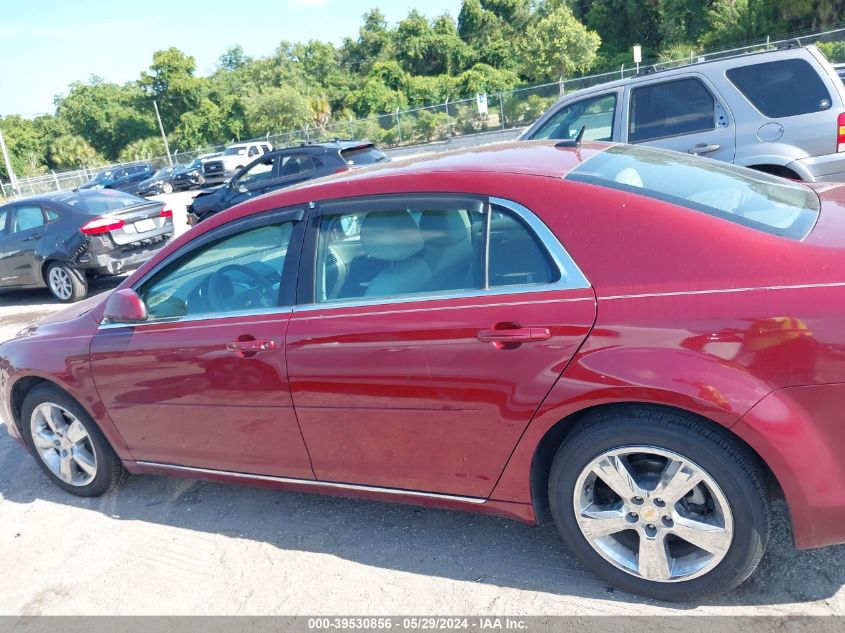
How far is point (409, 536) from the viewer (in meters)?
3.30

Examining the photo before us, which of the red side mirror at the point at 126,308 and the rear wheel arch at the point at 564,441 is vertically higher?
the red side mirror at the point at 126,308

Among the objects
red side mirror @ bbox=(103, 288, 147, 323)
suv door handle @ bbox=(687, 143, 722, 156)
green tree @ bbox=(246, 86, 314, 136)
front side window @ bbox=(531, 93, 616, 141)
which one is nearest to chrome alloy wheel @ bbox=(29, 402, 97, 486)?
red side mirror @ bbox=(103, 288, 147, 323)

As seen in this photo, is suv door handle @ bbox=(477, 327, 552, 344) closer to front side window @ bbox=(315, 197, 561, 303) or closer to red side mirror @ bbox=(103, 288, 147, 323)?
front side window @ bbox=(315, 197, 561, 303)

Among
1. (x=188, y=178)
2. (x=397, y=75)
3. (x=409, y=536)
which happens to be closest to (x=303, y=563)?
(x=409, y=536)

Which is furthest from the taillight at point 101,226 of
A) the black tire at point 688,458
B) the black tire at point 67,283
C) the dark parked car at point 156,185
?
the dark parked car at point 156,185

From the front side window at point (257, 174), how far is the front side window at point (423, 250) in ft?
33.5

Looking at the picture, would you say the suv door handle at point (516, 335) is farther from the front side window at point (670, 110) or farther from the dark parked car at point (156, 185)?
the dark parked car at point (156, 185)

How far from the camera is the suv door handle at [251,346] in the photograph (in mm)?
3092

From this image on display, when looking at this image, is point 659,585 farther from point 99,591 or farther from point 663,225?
point 99,591

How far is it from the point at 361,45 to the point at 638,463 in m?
67.9

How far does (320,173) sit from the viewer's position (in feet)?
39.6

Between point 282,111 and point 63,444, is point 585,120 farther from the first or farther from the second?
point 282,111

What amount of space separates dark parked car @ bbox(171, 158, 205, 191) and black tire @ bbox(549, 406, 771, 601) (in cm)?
3301

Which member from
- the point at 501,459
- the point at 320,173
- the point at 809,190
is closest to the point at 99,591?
the point at 501,459
